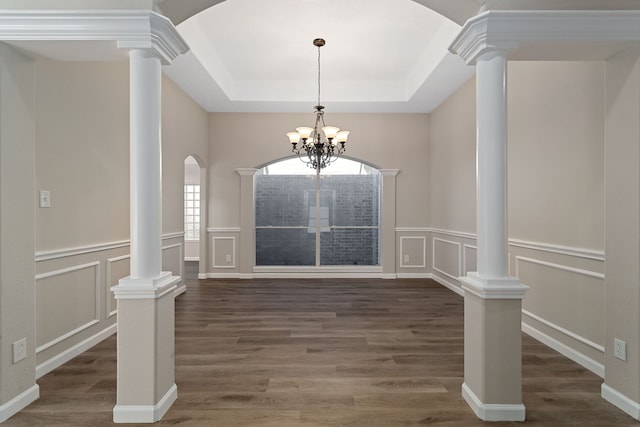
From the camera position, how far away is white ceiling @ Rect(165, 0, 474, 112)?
3.96 meters

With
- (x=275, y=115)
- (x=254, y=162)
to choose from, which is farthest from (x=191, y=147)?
(x=275, y=115)

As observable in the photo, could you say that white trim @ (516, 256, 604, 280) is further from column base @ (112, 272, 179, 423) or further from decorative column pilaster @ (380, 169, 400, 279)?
column base @ (112, 272, 179, 423)

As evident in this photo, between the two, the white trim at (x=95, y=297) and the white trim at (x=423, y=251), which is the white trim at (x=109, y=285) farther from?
the white trim at (x=423, y=251)

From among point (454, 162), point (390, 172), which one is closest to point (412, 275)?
point (390, 172)

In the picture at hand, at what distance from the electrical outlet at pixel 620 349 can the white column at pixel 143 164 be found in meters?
2.86

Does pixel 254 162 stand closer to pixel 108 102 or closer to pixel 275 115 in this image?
pixel 275 115

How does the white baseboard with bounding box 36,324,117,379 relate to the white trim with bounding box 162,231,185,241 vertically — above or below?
below

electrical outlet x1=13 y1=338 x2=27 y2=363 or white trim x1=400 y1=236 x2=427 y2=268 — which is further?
white trim x1=400 y1=236 x2=427 y2=268

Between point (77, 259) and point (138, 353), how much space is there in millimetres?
1534

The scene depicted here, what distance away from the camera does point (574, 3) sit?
2.18 metres

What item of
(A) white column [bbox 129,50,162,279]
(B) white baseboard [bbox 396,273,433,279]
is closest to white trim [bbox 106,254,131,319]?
(A) white column [bbox 129,50,162,279]

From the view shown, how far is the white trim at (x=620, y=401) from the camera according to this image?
7.23 feet

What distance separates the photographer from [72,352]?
3109 mm

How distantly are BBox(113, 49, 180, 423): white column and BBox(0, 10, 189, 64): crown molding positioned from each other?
9cm
